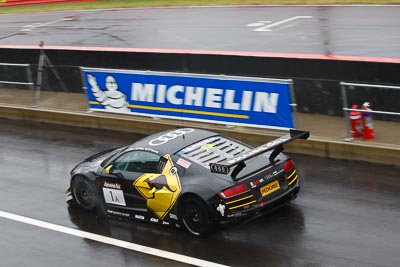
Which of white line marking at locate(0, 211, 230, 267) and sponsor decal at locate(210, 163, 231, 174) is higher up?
sponsor decal at locate(210, 163, 231, 174)

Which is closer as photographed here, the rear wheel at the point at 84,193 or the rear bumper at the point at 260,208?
the rear bumper at the point at 260,208

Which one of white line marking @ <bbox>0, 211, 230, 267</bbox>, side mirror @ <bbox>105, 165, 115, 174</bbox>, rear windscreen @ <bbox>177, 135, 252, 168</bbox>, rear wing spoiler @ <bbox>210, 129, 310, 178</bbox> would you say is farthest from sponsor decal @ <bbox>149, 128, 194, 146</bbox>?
white line marking @ <bbox>0, 211, 230, 267</bbox>

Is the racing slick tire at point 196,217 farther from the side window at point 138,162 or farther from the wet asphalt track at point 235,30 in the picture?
the wet asphalt track at point 235,30

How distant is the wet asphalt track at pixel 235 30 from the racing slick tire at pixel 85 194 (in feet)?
32.3

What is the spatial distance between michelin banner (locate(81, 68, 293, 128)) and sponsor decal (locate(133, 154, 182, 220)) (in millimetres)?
3623

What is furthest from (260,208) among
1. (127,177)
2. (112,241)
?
(112,241)

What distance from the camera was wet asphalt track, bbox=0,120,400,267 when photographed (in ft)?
31.1

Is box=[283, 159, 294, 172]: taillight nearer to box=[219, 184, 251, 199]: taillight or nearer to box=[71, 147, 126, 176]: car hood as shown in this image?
box=[219, 184, 251, 199]: taillight

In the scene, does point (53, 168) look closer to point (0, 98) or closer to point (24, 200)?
point (24, 200)

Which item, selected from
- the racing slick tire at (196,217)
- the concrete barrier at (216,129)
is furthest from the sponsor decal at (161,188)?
the concrete barrier at (216,129)

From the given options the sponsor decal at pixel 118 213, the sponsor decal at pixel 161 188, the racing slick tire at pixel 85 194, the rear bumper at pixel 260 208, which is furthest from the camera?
the racing slick tire at pixel 85 194

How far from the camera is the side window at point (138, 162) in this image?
10.6 m

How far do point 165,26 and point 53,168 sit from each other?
42.2ft

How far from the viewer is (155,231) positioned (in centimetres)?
1077
